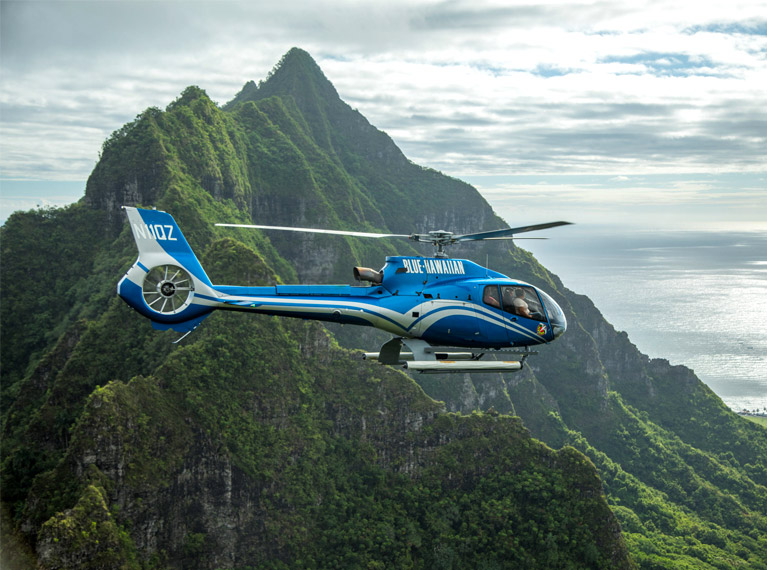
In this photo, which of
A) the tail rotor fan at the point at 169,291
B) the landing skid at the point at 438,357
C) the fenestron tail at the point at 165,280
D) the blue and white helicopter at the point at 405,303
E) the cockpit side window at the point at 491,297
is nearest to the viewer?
the fenestron tail at the point at 165,280

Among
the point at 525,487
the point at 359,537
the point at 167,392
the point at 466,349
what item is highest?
the point at 466,349

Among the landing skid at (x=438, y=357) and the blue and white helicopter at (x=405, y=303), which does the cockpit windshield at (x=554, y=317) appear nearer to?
the blue and white helicopter at (x=405, y=303)

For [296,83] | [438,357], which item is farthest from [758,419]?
[438,357]

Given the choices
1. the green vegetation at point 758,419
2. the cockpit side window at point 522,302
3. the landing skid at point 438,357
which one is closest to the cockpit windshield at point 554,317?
the cockpit side window at point 522,302

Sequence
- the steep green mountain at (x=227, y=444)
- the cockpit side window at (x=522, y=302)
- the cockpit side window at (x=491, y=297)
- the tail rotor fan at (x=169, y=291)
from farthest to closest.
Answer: the steep green mountain at (x=227, y=444) → the cockpit side window at (x=522, y=302) → the cockpit side window at (x=491, y=297) → the tail rotor fan at (x=169, y=291)

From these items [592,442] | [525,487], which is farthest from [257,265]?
[592,442]

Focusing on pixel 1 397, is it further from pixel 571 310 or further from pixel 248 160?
pixel 571 310
